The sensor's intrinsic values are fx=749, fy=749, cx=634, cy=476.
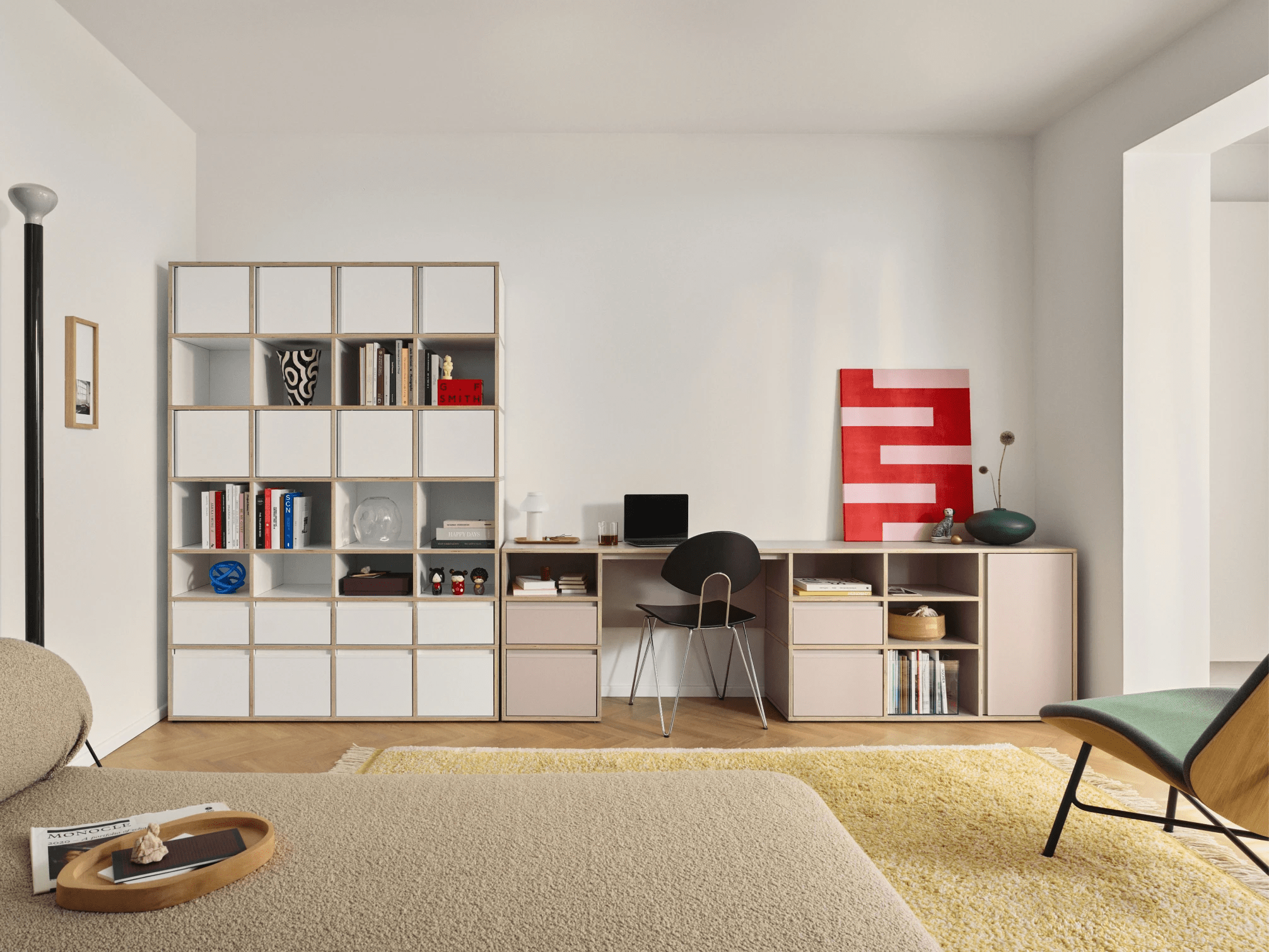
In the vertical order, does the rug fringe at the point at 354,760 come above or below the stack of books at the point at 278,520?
below

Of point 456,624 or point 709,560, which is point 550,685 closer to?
point 456,624

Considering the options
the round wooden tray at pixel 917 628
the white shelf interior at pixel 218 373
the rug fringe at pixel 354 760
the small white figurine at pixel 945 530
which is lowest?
the rug fringe at pixel 354 760

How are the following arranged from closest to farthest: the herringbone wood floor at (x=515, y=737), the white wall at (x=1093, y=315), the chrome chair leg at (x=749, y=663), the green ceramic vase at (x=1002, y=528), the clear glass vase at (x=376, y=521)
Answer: the herringbone wood floor at (x=515, y=737), the white wall at (x=1093, y=315), the chrome chair leg at (x=749, y=663), the green ceramic vase at (x=1002, y=528), the clear glass vase at (x=376, y=521)

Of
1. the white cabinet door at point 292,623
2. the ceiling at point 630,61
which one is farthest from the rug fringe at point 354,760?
the ceiling at point 630,61

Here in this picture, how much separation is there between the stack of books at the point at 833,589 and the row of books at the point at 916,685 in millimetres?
315

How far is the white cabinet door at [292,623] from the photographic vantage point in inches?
138

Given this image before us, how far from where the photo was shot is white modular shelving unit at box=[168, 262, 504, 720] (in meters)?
3.51

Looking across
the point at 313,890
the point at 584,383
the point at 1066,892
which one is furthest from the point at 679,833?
the point at 584,383

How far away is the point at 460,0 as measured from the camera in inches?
112

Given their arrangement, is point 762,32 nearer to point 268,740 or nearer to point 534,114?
point 534,114

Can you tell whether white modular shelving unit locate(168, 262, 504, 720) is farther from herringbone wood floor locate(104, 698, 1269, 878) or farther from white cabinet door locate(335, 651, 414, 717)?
herringbone wood floor locate(104, 698, 1269, 878)

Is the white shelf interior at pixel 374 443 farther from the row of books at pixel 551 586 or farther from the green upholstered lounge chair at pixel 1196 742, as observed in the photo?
the green upholstered lounge chair at pixel 1196 742

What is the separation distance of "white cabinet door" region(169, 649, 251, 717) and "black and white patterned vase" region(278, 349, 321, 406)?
1.25 meters

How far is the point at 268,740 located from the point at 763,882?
9.41 feet
